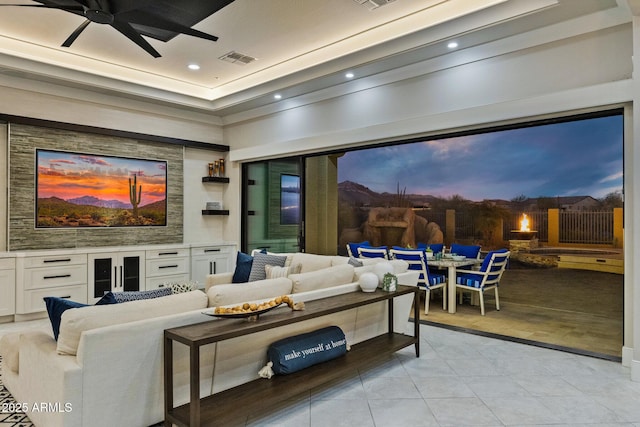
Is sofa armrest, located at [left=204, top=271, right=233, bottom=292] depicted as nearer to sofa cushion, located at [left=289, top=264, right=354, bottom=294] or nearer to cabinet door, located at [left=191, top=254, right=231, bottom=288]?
sofa cushion, located at [left=289, top=264, right=354, bottom=294]

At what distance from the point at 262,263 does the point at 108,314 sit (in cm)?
258

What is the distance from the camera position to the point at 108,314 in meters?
2.38

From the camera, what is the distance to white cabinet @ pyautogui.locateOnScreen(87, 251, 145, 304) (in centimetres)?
572

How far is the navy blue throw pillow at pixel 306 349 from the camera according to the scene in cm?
291

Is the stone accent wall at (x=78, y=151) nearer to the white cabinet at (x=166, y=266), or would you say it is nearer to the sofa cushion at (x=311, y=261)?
the white cabinet at (x=166, y=266)

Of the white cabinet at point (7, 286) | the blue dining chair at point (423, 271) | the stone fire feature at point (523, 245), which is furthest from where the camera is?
the stone fire feature at point (523, 245)

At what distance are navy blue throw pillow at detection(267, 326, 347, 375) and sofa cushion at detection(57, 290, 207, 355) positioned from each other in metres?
0.68

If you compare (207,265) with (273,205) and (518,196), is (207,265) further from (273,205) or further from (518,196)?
(518,196)

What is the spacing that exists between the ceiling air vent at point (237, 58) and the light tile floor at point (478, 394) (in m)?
4.17

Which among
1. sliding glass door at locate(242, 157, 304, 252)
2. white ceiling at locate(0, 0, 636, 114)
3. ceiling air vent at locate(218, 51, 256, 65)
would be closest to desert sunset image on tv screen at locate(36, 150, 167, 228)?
white ceiling at locate(0, 0, 636, 114)

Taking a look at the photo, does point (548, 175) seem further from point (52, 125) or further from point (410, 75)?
point (52, 125)

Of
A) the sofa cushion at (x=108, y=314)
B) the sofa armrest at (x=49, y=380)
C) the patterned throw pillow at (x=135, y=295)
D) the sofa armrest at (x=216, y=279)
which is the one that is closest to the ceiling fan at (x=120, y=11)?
the patterned throw pillow at (x=135, y=295)

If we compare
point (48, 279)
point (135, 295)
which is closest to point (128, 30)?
point (135, 295)

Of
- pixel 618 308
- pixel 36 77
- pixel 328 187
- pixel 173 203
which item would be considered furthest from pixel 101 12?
pixel 618 308
